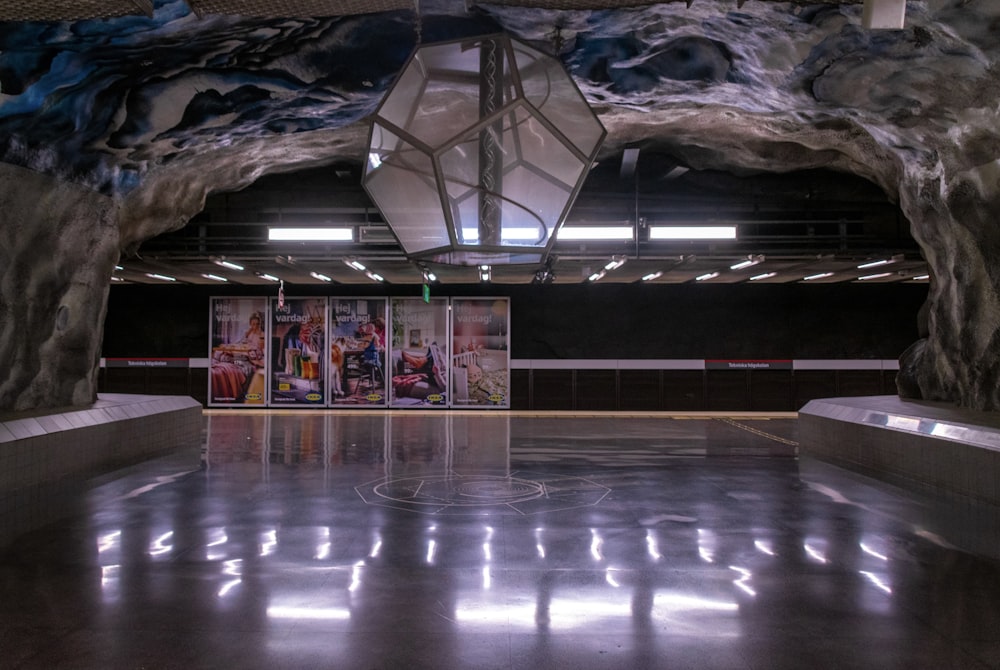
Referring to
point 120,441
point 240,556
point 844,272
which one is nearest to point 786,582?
point 240,556

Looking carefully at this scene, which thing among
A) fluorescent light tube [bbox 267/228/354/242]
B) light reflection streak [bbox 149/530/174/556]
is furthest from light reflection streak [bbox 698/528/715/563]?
fluorescent light tube [bbox 267/228/354/242]

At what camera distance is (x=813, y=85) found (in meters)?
5.76

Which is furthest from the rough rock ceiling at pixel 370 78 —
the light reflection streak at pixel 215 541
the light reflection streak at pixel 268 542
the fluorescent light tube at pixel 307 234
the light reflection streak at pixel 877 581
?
the light reflection streak at pixel 877 581

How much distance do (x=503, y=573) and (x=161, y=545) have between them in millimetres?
2129

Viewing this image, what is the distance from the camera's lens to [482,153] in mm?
4266

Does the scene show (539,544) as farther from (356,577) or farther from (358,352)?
(358,352)

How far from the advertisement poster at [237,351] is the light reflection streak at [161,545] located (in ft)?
34.1

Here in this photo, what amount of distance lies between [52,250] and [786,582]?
702cm

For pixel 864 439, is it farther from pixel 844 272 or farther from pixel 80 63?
pixel 80 63

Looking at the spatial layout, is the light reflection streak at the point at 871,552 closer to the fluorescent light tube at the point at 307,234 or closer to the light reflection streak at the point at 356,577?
the light reflection streak at the point at 356,577

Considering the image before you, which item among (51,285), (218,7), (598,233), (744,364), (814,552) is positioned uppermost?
(218,7)

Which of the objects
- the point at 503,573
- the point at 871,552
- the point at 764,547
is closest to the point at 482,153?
the point at 503,573

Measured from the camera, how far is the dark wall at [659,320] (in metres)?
14.5

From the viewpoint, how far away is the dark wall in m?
14.5
